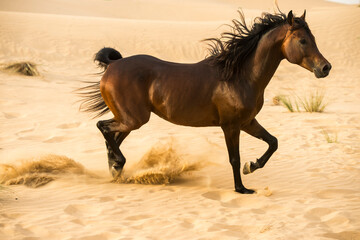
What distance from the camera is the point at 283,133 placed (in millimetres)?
8266

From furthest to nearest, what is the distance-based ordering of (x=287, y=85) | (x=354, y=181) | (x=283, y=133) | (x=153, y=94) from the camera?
(x=287, y=85) → (x=283, y=133) → (x=354, y=181) → (x=153, y=94)

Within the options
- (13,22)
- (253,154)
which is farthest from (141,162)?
(13,22)

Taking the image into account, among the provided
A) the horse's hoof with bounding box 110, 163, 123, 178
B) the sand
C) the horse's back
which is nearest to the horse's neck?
the horse's back

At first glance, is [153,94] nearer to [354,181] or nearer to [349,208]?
[349,208]

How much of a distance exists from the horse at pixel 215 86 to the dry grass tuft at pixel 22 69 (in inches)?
323

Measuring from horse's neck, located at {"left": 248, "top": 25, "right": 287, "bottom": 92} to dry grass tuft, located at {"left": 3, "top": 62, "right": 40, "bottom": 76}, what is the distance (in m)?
9.32

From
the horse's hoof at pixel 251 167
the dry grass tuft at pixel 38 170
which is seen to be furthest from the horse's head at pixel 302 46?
the dry grass tuft at pixel 38 170

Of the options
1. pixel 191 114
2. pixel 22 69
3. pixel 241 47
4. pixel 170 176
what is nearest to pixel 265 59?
pixel 241 47

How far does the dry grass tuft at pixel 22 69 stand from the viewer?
12.6 m

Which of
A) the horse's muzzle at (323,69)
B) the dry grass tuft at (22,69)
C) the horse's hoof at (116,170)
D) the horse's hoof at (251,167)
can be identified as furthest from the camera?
the dry grass tuft at (22,69)

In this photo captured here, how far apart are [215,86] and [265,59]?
66cm

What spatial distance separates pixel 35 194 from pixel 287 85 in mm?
11421

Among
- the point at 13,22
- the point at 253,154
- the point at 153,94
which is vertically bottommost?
the point at 253,154

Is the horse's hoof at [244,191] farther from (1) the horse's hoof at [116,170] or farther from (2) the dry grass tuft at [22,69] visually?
(2) the dry grass tuft at [22,69]
